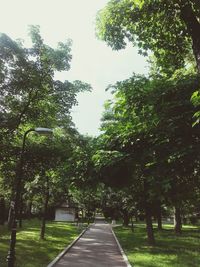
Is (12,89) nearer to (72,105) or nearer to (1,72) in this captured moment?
Answer: (1,72)

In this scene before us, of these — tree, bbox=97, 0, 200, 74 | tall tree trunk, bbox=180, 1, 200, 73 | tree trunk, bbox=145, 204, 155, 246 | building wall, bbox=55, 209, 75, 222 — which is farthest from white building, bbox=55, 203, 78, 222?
tall tree trunk, bbox=180, 1, 200, 73

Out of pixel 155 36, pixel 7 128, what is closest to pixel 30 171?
pixel 7 128

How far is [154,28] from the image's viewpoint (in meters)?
13.6

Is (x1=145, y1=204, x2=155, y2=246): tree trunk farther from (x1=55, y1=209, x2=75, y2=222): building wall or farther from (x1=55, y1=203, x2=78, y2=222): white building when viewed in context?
(x1=55, y1=209, x2=75, y2=222): building wall

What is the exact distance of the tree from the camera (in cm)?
1207

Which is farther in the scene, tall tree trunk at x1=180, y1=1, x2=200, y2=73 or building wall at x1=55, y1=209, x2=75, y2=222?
building wall at x1=55, y1=209, x2=75, y2=222

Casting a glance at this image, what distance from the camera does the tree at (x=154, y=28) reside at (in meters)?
12.1

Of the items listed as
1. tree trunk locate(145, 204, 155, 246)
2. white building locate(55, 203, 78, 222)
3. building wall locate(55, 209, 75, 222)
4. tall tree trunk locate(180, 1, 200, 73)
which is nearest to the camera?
tall tree trunk locate(180, 1, 200, 73)

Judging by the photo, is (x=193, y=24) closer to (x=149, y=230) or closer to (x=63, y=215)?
(x=149, y=230)

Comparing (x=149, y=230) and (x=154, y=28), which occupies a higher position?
(x=154, y=28)

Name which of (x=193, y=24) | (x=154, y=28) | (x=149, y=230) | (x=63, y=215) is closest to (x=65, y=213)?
(x=63, y=215)

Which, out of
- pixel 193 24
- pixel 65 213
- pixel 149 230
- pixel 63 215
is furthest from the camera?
pixel 65 213

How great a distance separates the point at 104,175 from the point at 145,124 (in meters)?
2.82

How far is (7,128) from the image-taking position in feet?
64.9
